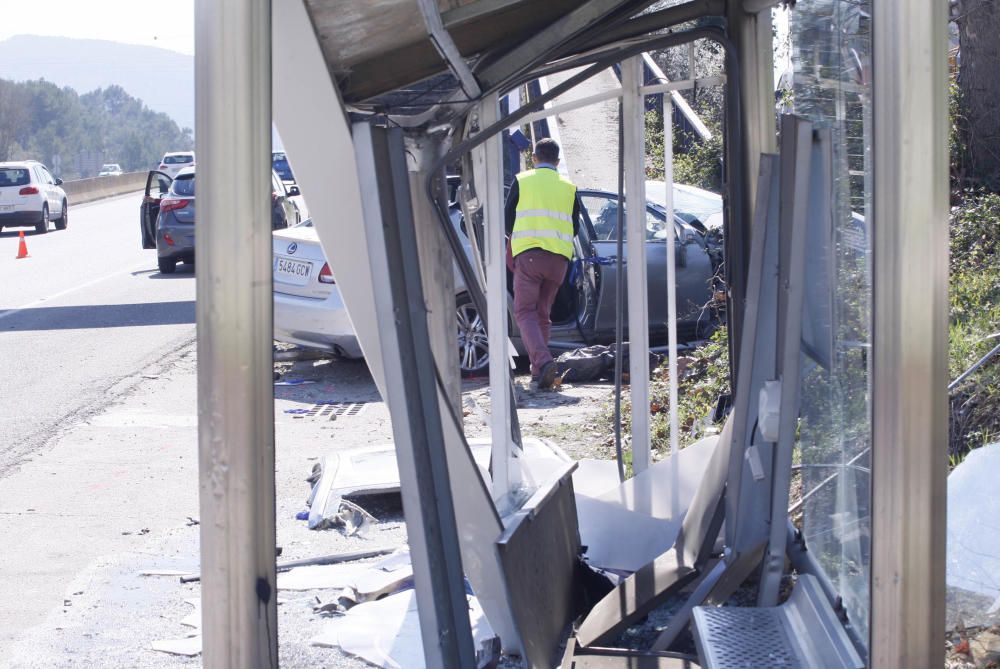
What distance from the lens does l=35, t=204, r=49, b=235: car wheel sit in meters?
29.1

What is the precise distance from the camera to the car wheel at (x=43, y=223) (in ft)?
95.5

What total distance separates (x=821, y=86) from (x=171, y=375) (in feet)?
26.8

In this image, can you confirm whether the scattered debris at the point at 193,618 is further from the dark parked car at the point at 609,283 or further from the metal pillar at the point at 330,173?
the dark parked car at the point at 609,283

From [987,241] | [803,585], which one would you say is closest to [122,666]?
[803,585]

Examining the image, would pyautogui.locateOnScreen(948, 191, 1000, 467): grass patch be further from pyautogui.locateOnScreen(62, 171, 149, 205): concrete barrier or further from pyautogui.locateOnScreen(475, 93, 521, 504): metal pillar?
pyautogui.locateOnScreen(62, 171, 149, 205): concrete barrier

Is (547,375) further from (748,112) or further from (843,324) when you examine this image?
(843,324)

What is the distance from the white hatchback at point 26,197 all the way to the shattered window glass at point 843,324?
28.1 meters

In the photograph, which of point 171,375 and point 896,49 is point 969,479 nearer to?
point 896,49

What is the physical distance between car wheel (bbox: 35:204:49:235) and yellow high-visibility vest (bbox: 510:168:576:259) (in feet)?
75.7

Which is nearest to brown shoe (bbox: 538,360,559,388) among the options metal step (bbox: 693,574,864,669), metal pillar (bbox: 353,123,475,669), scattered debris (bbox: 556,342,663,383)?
scattered debris (bbox: 556,342,663,383)

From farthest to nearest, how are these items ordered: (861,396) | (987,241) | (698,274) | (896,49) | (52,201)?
1. (52,201)
2. (698,274)
3. (987,241)
4. (861,396)
5. (896,49)

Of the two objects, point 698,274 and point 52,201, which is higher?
point 52,201

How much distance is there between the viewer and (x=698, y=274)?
10297mm

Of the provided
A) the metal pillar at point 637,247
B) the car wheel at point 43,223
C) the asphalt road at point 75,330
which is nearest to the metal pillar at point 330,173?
the metal pillar at point 637,247
